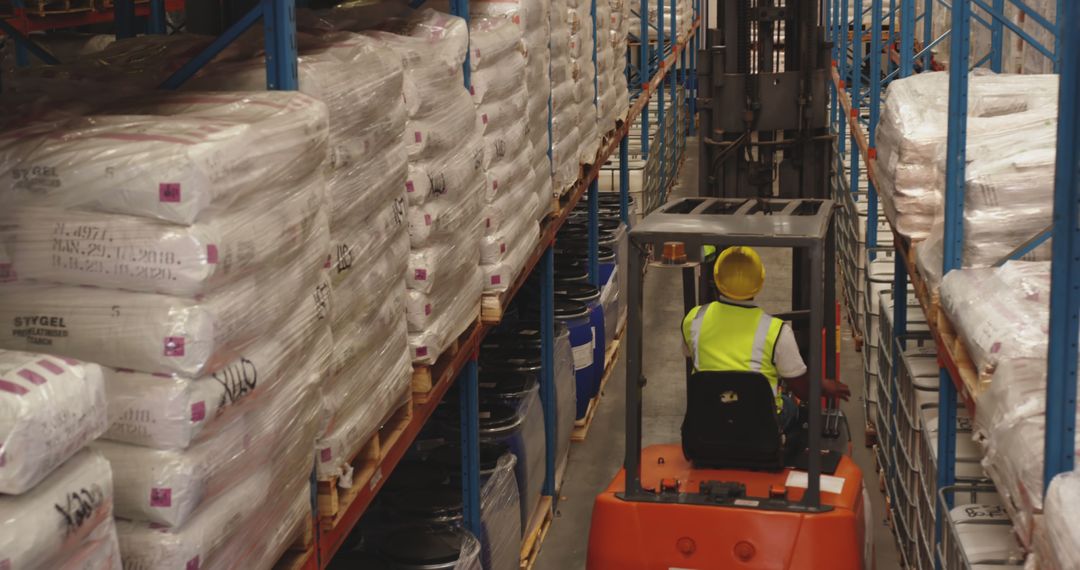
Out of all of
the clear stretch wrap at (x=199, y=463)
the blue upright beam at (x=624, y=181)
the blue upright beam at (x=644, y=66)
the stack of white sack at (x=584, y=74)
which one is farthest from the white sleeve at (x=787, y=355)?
the blue upright beam at (x=644, y=66)

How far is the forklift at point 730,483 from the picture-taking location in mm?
5629

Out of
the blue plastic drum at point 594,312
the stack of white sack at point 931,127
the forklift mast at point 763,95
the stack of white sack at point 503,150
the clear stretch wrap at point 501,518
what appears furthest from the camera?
the blue plastic drum at point 594,312

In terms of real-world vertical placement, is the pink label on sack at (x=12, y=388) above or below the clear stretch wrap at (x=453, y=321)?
above

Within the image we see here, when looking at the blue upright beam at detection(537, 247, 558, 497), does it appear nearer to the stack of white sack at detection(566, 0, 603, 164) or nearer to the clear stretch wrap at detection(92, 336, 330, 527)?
the stack of white sack at detection(566, 0, 603, 164)

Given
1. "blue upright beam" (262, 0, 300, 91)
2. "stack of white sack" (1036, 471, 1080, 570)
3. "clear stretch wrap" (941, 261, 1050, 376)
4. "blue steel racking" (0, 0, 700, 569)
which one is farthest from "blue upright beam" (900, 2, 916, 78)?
"blue upright beam" (262, 0, 300, 91)

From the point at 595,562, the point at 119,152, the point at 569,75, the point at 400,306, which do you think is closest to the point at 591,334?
the point at 569,75

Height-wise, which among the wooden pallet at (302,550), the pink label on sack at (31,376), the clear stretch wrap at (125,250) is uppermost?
the clear stretch wrap at (125,250)

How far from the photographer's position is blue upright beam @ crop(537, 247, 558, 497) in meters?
7.73

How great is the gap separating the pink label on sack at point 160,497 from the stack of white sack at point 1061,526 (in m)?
1.87

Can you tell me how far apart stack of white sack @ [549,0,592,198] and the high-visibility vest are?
2.06 meters

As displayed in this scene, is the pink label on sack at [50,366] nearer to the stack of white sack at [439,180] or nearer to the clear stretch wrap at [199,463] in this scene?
the clear stretch wrap at [199,463]

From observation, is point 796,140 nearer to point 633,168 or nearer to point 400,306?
point 400,306

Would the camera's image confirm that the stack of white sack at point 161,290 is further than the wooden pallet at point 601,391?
No

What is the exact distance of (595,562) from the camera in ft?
19.3
